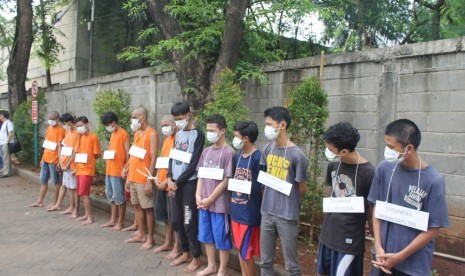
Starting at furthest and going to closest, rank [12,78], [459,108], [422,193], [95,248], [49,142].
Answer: [12,78]
[49,142]
[95,248]
[459,108]
[422,193]

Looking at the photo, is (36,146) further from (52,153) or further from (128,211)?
(128,211)

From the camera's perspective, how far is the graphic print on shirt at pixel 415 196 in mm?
2625

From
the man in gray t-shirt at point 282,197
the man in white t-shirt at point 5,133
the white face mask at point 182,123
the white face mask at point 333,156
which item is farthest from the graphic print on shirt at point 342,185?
the man in white t-shirt at point 5,133

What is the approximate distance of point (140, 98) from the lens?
9641 mm

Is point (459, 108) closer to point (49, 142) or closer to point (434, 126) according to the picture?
point (434, 126)

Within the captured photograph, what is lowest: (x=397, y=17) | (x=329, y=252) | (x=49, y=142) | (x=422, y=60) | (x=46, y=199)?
(x=46, y=199)

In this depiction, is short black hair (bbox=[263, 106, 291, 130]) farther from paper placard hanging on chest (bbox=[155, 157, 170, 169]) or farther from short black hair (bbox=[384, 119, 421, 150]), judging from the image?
paper placard hanging on chest (bbox=[155, 157, 170, 169])

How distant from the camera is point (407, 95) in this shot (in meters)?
4.85

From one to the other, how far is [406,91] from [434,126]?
0.54 m

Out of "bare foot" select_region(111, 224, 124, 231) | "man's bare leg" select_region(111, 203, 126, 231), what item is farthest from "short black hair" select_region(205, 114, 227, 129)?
"bare foot" select_region(111, 224, 124, 231)

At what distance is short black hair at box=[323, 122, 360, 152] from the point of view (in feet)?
10.2

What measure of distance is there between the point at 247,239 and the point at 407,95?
2.55 metres

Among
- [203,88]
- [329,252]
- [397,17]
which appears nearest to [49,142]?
[203,88]

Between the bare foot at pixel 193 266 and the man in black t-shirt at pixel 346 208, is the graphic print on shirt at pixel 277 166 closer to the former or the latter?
the man in black t-shirt at pixel 346 208
